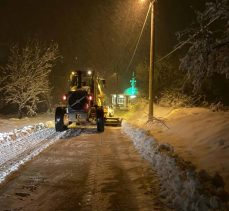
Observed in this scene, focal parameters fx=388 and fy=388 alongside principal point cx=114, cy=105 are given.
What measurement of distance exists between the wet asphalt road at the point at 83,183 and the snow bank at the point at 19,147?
36 cm

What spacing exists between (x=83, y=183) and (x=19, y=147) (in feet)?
21.9

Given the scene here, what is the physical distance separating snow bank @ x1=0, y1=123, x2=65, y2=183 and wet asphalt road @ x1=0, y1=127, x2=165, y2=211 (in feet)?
1.18

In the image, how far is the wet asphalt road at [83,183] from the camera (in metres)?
8.11

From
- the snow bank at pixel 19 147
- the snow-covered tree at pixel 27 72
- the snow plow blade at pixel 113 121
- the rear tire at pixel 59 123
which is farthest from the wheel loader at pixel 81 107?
the snow-covered tree at pixel 27 72

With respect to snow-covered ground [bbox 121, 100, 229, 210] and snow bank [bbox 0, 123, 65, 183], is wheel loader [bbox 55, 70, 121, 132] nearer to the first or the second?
snow bank [bbox 0, 123, 65, 183]

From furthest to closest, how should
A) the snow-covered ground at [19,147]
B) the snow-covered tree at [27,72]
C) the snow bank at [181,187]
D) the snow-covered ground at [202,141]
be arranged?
the snow-covered tree at [27,72], the snow-covered ground at [19,147], the snow-covered ground at [202,141], the snow bank at [181,187]

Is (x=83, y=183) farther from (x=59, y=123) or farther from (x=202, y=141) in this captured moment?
(x=59, y=123)

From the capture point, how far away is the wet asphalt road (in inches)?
319

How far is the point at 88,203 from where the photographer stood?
26.7ft

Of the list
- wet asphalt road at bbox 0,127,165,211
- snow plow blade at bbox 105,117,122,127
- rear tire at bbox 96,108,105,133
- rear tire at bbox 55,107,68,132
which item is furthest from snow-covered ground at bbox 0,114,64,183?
snow plow blade at bbox 105,117,122,127

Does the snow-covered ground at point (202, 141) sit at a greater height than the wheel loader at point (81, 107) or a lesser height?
lesser

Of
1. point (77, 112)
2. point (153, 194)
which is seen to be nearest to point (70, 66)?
point (77, 112)

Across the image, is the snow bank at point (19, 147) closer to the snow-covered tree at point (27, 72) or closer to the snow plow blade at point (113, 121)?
the snow plow blade at point (113, 121)

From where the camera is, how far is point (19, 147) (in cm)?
1578
